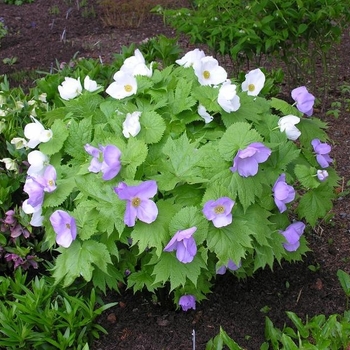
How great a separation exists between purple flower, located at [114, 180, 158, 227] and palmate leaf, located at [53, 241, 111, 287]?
9.1 inches

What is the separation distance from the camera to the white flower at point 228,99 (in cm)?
253

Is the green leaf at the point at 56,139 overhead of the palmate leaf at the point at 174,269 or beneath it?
overhead

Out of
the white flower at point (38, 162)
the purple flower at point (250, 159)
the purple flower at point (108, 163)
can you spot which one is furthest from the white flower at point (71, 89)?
the purple flower at point (250, 159)

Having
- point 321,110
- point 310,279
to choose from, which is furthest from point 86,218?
point 321,110

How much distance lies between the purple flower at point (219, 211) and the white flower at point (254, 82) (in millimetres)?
749

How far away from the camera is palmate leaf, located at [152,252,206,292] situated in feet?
7.87

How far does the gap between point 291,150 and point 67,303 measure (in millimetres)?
1169

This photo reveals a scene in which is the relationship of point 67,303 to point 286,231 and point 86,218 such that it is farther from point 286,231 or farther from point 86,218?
point 286,231

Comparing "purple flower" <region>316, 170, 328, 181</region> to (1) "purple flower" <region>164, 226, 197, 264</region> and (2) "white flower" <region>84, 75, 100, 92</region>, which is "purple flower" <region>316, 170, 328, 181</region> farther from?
(2) "white flower" <region>84, 75, 100, 92</region>

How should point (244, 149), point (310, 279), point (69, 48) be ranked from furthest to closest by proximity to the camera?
point (69, 48), point (310, 279), point (244, 149)

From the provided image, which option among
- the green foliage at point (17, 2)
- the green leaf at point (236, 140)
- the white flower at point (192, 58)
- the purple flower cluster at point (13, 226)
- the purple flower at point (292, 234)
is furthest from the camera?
the green foliage at point (17, 2)

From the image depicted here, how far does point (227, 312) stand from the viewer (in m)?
2.97

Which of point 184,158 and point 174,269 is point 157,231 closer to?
point 174,269

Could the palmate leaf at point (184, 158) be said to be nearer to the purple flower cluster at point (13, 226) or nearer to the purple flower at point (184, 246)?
the purple flower at point (184, 246)
